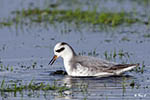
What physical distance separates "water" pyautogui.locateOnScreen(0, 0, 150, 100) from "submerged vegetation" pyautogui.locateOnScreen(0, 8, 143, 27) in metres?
0.60

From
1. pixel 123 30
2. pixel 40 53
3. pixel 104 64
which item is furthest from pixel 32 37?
pixel 104 64

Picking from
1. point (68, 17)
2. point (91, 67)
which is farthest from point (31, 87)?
point (68, 17)

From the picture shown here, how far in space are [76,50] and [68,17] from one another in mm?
6072

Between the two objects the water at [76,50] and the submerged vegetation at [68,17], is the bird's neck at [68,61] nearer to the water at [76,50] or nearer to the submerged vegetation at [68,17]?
the water at [76,50]

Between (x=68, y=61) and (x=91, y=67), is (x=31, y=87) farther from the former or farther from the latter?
A: (x=68, y=61)

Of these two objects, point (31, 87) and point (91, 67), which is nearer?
point (31, 87)

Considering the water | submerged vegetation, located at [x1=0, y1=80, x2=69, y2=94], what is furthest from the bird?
submerged vegetation, located at [x1=0, y1=80, x2=69, y2=94]

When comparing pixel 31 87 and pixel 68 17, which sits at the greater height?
pixel 68 17

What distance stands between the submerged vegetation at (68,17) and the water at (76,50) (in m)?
0.60

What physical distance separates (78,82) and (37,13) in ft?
38.2

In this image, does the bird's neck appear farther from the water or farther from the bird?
the water

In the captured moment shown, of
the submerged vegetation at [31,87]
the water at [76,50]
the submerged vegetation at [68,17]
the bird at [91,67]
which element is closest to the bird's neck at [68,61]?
the bird at [91,67]

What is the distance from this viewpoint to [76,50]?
61.0 feet

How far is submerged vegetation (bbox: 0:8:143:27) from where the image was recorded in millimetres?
23078
